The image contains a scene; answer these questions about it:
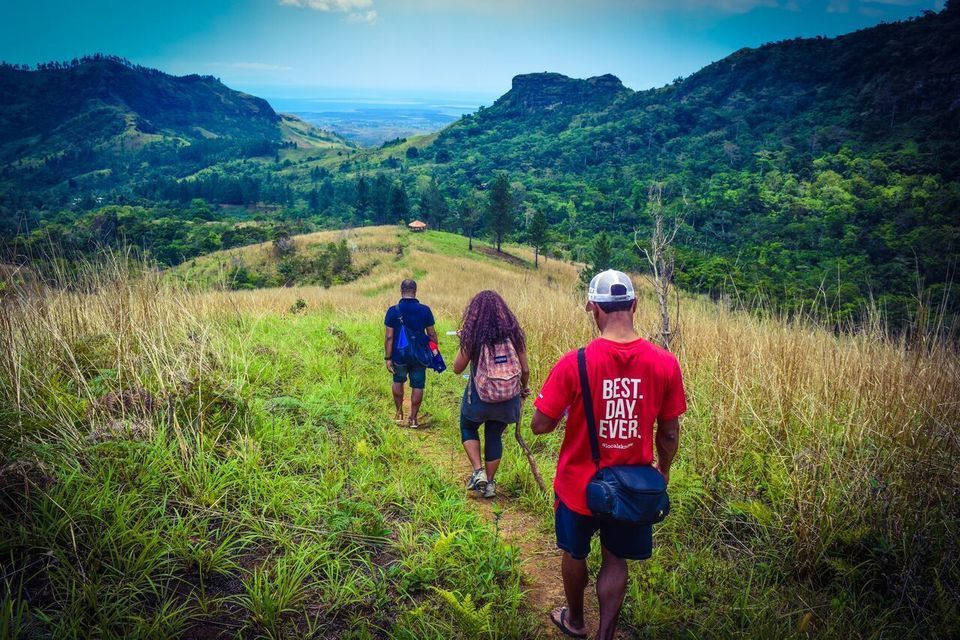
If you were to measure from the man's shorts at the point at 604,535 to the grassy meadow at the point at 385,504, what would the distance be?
0.55 meters

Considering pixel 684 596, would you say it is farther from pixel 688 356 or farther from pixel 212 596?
pixel 688 356

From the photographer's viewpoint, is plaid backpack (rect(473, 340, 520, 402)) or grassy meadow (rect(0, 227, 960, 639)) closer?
grassy meadow (rect(0, 227, 960, 639))

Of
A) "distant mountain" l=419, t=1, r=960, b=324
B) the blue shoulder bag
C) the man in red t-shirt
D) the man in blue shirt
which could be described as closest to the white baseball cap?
the man in red t-shirt

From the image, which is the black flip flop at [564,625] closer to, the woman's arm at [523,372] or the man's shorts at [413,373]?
the woman's arm at [523,372]

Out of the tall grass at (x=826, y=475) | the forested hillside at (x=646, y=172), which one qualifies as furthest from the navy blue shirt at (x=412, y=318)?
the forested hillside at (x=646, y=172)

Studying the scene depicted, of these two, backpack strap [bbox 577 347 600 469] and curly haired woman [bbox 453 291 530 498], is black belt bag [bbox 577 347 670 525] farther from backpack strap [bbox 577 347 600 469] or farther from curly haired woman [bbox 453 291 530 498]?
curly haired woman [bbox 453 291 530 498]

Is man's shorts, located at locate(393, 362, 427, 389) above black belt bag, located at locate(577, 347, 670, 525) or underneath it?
underneath

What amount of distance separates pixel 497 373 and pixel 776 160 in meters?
112

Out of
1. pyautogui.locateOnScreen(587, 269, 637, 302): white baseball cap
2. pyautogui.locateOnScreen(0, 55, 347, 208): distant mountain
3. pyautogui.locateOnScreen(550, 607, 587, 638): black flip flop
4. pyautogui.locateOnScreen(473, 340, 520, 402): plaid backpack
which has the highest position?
pyautogui.locateOnScreen(0, 55, 347, 208): distant mountain

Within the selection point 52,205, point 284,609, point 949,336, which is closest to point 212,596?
point 284,609

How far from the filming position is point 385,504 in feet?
10.8

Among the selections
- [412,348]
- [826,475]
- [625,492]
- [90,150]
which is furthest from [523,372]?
[90,150]

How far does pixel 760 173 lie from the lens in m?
89.4

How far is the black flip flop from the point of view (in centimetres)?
241
